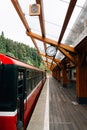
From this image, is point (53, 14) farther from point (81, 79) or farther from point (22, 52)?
point (22, 52)

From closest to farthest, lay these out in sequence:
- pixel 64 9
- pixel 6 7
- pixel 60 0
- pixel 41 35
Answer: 1. pixel 60 0
2. pixel 64 9
3. pixel 6 7
4. pixel 41 35

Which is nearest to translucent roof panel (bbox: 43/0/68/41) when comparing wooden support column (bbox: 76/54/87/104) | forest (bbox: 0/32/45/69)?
wooden support column (bbox: 76/54/87/104)

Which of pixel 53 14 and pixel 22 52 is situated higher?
pixel 22 52

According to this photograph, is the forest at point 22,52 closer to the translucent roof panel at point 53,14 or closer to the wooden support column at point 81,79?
the wooden support column at point 81,79

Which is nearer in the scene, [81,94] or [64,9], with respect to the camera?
[64,9]

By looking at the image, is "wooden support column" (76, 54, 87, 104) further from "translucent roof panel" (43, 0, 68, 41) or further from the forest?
the forest

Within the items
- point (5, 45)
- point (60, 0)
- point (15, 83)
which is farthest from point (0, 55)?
point (5, 45)

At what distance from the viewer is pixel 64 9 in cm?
788

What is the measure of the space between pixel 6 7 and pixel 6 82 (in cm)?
498

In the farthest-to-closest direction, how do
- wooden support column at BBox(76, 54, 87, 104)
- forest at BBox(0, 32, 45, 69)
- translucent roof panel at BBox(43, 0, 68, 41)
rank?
forest at BBox(0, 32, 45, 69), wooden support column at BBox(76, 54, 87, 104), translucent roof panel at BBox(43, 0, 68, 41)

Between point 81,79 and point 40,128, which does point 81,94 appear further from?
point 40,128

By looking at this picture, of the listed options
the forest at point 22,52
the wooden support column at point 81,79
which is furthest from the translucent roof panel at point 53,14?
the forest at point 22,52

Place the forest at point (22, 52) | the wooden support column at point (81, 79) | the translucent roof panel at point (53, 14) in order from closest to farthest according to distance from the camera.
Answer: the translucent roof panel at point (53, 14) < the wooden support column at point (81, 79) < the forest at point (22, 52)

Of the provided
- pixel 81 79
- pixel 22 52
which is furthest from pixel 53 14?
pixel 22 52
